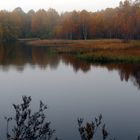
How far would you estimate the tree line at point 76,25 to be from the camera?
67625 millimetres

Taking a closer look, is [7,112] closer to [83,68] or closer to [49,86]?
[49,86]

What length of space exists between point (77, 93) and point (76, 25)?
193 feet

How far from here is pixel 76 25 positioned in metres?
78.6

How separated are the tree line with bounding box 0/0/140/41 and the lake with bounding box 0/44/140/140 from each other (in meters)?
34.7

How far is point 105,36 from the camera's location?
80.1 m

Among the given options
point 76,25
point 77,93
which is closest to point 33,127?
point 77,93

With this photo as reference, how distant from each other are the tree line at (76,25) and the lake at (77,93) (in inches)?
1367

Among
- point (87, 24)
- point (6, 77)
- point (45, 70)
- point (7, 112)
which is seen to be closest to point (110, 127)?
point (7, 112)

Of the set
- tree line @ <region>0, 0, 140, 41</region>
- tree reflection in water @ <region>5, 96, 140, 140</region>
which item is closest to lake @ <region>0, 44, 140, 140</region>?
tree reflection in water @ <region>5, 96, 140, 140</region>

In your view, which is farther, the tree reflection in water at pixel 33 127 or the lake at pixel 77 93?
the lake at pixel 77 93

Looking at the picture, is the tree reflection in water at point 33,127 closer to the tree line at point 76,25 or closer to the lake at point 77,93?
the lake at point 77,93

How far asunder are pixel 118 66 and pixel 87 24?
47.1m

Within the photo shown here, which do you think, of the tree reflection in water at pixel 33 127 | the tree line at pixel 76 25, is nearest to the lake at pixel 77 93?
the tree reflection in water at pixel 33 127

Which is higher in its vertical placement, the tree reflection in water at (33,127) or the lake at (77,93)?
the tree reflection in water at (33,127)
